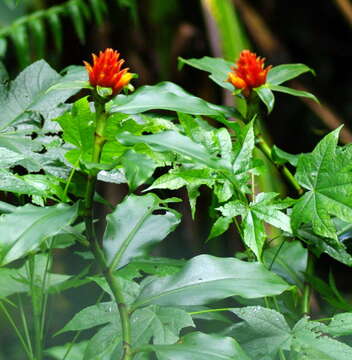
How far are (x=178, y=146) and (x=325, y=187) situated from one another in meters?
0.18

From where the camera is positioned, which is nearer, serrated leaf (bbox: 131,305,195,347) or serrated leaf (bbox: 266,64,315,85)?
serrated leaf (bbox: 131,305,195,347)

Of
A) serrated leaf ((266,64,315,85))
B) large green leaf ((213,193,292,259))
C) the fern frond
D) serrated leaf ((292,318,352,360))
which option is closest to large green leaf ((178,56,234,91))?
serrated leaf ((266,64,315,85))

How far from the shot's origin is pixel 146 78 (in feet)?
7.59

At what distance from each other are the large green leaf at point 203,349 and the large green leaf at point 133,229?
0.07 m

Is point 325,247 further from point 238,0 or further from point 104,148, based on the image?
point 238,0

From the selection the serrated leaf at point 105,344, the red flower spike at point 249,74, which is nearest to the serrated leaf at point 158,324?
the serrated leaf at point 105,344

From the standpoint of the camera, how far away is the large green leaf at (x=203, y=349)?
429mm

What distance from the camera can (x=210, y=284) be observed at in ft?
1.53

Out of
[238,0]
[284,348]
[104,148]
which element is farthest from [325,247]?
[238,0]

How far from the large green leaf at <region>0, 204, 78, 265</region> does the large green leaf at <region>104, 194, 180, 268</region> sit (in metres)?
0.06

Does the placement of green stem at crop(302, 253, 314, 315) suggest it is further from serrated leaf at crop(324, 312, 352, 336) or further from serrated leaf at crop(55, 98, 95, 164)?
serrated leaf at crop(55, 98, 95, 164)

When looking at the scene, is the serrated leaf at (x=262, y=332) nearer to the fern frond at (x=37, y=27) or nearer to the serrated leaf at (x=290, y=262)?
the serrated leaf at (x=290, y=262)

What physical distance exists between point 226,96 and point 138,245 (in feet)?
3.98

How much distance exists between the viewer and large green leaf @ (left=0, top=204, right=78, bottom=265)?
40cm
